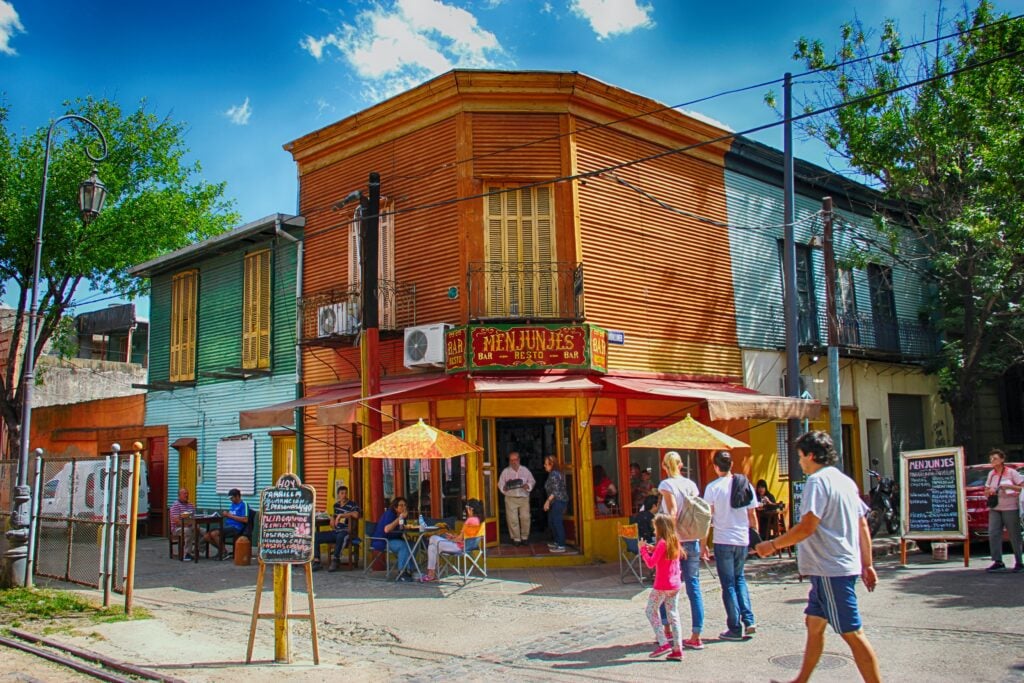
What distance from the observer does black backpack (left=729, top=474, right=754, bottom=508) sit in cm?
769

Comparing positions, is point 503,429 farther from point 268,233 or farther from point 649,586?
point 268,233

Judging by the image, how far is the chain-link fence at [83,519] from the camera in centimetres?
1034

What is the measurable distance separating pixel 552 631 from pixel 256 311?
11721mm

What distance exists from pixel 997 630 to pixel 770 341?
1066 cm

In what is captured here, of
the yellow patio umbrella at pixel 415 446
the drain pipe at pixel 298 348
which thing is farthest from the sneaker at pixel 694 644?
the drain pipe at pixel 298 348

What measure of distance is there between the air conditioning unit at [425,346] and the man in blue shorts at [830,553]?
8660mm

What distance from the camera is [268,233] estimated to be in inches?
694

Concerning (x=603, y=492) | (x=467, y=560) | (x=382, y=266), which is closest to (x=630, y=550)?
(x=603, y=492)

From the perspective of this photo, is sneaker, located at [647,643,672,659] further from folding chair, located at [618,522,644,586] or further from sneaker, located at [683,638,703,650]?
folding chair, located at [618,522,644,586]

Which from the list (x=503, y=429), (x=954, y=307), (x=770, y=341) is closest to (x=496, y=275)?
(x=503, y=429)

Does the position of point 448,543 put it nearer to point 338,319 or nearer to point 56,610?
point 56,610

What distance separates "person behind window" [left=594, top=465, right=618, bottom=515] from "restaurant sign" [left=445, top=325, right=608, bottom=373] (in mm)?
1843

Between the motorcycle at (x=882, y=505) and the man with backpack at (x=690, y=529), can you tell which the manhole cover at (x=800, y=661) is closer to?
the man with backpack at (x=690, y=529)

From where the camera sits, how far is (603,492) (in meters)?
13.9
